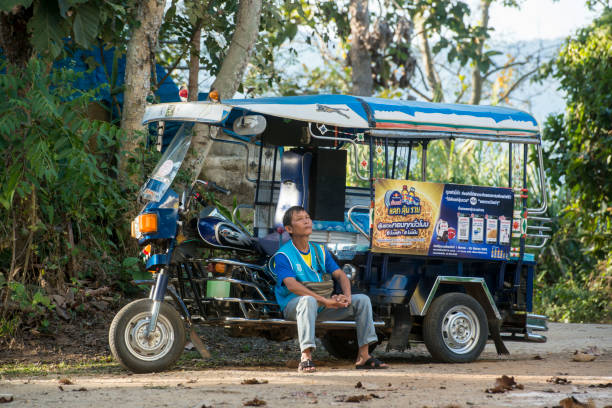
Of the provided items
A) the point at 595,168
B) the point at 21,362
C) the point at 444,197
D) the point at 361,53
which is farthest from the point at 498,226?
the point at 361,53

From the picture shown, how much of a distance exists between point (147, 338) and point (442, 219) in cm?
268

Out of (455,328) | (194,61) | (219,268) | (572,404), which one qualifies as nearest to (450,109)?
(455,328)

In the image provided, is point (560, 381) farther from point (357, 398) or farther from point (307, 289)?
point (307, 289)

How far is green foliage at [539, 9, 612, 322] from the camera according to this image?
1302cm

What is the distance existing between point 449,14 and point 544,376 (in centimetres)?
1197

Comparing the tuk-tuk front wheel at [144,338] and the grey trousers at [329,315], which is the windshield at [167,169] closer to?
the tuk-tuk front wheel at [144,338]

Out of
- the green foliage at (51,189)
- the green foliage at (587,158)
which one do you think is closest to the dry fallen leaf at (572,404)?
the green foliage at (51,189)

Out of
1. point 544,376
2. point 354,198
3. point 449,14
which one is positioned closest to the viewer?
point 544,376

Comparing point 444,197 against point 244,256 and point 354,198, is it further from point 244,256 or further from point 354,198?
point 244,256

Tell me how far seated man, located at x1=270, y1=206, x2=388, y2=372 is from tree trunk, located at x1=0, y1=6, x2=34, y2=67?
11.4ft

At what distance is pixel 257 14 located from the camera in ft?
33.8

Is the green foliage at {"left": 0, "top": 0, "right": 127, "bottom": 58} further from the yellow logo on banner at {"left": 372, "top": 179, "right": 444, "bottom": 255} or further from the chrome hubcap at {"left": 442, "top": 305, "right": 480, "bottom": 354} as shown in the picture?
the chrome hubcap at {"left": 442, "top": 305, "right": 480, "bottom": 354}

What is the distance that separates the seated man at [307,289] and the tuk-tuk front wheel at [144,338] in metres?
0.87

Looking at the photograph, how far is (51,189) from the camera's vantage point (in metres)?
7.79
